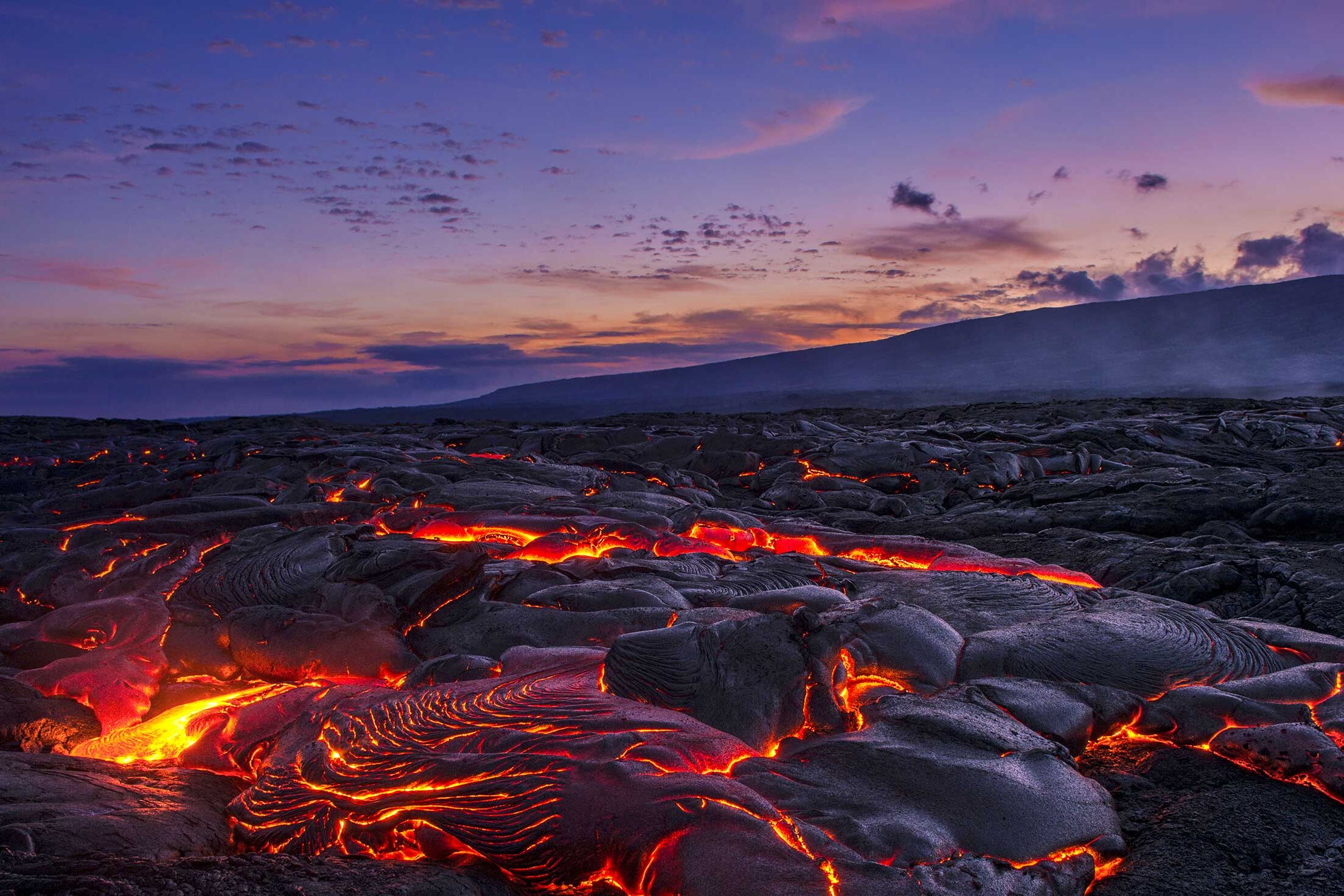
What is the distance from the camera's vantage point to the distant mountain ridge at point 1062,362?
72625 millimetres

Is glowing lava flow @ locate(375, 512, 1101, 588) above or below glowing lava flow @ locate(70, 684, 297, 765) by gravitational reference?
above

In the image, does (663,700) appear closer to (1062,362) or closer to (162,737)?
(162,737)

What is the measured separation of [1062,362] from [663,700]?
349 feet

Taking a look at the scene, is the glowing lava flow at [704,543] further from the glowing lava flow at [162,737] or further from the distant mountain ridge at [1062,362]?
the distant mountain ridge at [1062,362]

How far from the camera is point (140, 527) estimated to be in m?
7.12

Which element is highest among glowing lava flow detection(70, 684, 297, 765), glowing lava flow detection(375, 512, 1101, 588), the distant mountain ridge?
the distant mountain ridge

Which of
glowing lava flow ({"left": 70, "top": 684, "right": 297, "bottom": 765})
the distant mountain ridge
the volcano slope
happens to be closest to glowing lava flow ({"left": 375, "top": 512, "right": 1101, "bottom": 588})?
the volcano slope

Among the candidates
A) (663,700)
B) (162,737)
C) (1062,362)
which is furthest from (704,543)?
(1062,362)

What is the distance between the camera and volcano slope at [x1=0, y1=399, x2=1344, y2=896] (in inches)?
95.6

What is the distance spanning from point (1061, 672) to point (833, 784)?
5.82ft

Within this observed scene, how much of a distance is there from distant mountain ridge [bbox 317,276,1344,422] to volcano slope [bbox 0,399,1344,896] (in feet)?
186

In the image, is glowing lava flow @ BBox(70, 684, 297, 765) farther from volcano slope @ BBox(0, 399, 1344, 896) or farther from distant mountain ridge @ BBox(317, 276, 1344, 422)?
distant mountain ridge @ BBox(317, 276, 1344, 422)

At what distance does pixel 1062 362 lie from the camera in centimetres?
9556

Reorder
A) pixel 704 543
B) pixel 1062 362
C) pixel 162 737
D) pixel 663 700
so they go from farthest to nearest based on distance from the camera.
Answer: pixel 1062 362
pixel 704 543
pixel 162 737
pixel 663 700
